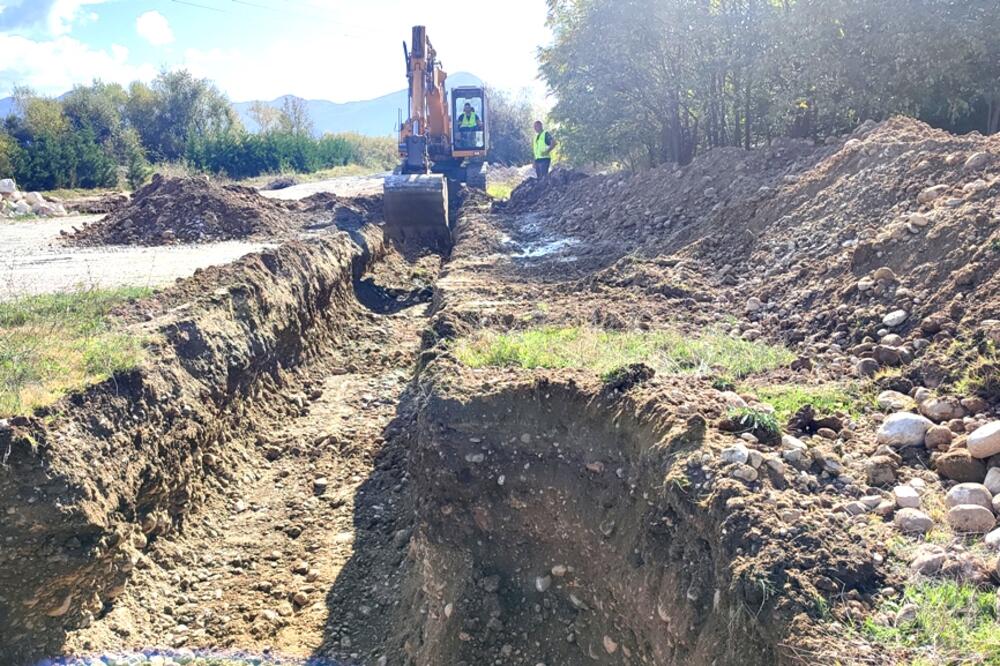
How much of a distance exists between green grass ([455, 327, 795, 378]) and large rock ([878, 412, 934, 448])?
4.13 feet

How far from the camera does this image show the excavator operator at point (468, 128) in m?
18.9

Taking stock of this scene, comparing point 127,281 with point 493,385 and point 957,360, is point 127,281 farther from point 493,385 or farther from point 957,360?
point 957,360

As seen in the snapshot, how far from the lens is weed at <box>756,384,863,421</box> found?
3.83 m

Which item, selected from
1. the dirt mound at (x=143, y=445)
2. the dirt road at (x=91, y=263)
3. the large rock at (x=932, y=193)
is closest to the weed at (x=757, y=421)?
the large rock at (x=932, y=193)

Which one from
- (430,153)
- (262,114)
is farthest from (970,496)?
(262,114)

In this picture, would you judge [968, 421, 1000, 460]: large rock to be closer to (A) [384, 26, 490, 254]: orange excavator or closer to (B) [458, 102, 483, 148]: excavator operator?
(A) [384, 26, 490, 254]: orange excavator

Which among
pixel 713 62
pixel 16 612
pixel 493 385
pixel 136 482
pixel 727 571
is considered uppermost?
pixel 713 62

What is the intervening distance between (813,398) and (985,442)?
42.6 inches

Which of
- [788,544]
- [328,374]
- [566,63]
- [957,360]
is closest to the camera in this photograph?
[788,544]

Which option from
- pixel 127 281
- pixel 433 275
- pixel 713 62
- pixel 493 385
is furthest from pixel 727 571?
pixel 713 62

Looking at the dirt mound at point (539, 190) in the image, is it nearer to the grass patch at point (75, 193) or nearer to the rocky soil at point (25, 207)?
the rocky soil at point (25, 207)

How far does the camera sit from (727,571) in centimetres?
282

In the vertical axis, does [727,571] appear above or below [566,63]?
below

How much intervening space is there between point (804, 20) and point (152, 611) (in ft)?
38.2
